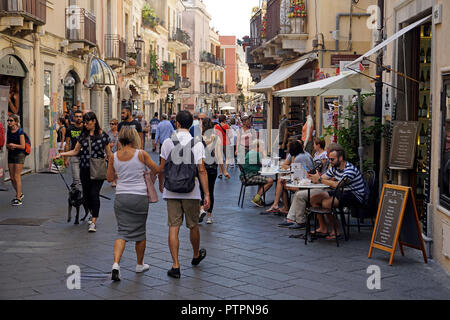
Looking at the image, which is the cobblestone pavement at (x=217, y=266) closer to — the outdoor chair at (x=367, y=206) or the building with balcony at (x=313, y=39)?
the outdoor chair at (x=367, y=206)

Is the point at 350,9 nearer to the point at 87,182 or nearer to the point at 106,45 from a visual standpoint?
the point at 87,182

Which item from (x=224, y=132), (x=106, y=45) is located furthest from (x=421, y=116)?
(x=106, y=45)

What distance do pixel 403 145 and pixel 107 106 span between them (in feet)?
75.6

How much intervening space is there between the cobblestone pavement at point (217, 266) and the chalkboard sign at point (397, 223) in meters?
0.20

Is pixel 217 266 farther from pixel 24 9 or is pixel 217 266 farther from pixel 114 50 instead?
pixel 114 50

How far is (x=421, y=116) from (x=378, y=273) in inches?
149

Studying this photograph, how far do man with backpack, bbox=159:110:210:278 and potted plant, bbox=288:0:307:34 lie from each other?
42.3 ft

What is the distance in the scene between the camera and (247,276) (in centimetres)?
696

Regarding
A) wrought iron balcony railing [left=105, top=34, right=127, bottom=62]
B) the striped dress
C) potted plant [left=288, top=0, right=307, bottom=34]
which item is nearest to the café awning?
wrought iron balcony railing [left=105, top=34, right=127, bottom=62]

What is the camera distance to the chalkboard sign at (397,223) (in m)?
7.74

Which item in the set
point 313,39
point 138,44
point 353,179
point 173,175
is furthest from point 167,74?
point 173,175

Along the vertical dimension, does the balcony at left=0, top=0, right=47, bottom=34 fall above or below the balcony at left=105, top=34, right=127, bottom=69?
below

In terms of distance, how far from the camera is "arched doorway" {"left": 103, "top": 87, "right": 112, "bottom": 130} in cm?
3052

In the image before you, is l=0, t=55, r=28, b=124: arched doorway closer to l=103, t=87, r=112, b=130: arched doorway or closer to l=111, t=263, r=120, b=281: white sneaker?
l=111, t=263, r=120, b=281: white sneaker
